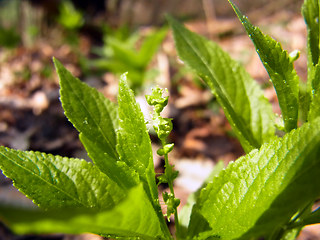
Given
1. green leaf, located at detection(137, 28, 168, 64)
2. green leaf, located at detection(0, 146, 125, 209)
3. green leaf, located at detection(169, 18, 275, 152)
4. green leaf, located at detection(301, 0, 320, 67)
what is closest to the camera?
green leaf, located at detection(0, 146, 125, 209)

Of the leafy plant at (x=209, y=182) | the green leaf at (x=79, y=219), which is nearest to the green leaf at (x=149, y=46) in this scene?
the leafy plant at (x=209, y=182)

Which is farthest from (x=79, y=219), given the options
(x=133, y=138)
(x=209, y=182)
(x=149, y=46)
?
(x=149, y=46)

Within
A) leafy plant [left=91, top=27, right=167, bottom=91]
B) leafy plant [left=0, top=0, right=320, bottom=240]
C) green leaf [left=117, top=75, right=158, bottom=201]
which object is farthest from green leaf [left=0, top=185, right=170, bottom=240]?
leafy plant [left=91, top=27, right=167, bottom=91]

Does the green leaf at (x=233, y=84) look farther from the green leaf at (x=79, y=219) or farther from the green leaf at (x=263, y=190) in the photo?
the green leaf at (x=79, y=219)

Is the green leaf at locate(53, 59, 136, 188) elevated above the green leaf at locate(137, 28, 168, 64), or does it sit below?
below

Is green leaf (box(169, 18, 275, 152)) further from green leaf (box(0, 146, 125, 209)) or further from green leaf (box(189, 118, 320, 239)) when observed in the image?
green leaf (box(0, 146, 125, 209))

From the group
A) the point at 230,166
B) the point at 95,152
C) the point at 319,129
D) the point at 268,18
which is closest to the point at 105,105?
the point at 95,152
